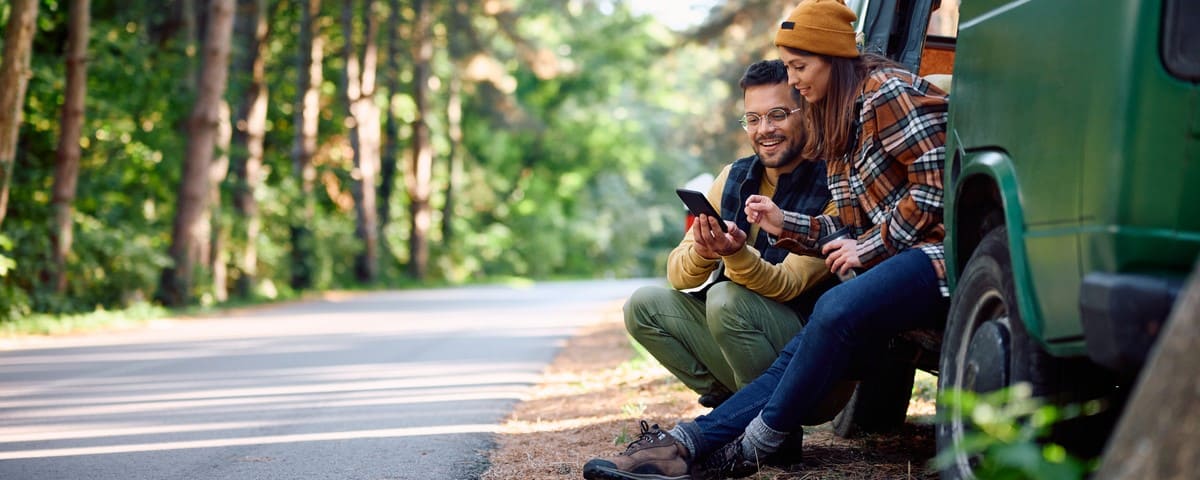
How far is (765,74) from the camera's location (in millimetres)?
5977

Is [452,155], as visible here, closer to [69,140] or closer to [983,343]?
[69,140]

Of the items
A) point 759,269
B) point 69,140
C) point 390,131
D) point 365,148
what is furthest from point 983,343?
point 390,131

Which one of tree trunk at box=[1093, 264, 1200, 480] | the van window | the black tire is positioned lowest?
the black tire

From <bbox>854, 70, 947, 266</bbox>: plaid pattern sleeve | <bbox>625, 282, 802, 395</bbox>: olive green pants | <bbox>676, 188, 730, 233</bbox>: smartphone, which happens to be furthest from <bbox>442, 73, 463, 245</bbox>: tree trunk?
<bbox>854, 70, 947, 266</bbox>: plaid pattern sleeve

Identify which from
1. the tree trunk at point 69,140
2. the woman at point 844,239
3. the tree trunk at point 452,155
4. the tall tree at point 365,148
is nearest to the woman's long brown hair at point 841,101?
the woman at point 844,239

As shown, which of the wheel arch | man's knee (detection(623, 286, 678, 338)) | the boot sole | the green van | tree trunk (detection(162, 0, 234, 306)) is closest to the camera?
the green van

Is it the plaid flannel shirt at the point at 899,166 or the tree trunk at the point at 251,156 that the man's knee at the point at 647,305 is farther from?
the tree trunk at the point at 251,156

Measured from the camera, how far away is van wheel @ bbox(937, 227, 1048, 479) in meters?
3.53

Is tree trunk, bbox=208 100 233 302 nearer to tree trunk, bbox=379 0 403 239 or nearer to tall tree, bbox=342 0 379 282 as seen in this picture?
tall tree, bbox=342 0 379 282

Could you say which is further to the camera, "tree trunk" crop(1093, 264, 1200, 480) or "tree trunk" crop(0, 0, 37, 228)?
"tree trunk" crop(0, 0, 37, 228)

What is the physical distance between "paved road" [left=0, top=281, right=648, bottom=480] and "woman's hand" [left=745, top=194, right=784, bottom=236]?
1.56 m

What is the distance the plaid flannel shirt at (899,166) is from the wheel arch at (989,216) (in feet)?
0.61

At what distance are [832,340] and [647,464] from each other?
80cm

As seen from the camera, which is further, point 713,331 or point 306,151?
point 306,151
